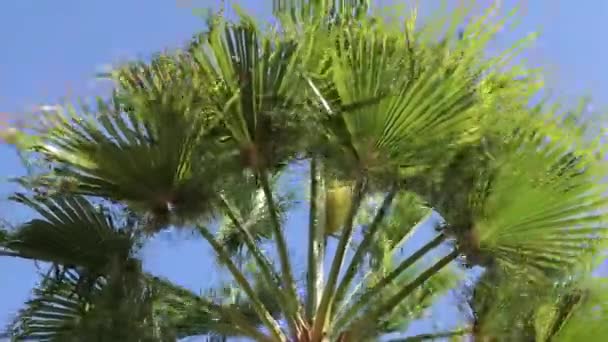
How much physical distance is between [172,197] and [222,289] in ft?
4.35

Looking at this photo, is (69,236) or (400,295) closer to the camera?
(400,295)

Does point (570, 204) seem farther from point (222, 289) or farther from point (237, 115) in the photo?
point (222, 289)

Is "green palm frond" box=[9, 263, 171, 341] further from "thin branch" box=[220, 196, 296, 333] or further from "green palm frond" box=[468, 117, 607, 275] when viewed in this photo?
"green palm frond" box=[468, 117, 607, 275]

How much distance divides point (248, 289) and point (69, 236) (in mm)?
797

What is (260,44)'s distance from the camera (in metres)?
4.02

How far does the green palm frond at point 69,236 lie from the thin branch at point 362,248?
2.97 ft

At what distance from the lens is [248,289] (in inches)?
161

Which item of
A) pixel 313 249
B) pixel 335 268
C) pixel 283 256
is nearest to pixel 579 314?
pixel 335 268

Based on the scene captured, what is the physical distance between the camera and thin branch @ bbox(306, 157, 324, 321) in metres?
4.07

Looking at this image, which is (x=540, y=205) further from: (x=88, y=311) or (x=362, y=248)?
(x=88, y=311)

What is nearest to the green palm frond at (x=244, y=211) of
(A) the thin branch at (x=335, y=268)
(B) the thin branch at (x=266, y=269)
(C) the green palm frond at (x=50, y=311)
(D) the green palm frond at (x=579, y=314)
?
(B) the thin branch at (x=266, y=269)

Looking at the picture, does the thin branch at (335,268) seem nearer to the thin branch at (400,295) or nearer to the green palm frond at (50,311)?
the thin branch at (400,295)

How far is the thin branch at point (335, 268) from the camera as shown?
393cm

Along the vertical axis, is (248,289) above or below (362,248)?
below
